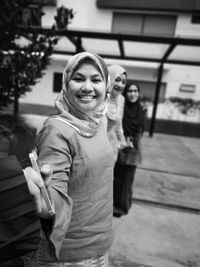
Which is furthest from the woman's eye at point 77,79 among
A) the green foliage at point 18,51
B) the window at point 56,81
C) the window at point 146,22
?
the window at point 56,81

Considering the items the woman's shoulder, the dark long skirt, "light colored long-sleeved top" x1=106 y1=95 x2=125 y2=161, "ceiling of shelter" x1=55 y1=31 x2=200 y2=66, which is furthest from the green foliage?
the woman's shoulder

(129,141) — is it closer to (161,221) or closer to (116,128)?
(116,128)

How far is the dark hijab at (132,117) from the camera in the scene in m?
2.81

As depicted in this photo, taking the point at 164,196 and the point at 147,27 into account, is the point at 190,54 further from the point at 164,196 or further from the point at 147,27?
the point at 147,27

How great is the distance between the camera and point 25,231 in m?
0.56

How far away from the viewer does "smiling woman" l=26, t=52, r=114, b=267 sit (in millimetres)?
882

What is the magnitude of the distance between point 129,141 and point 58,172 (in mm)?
2036

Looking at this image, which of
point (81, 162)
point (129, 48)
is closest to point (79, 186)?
point (81, 162)

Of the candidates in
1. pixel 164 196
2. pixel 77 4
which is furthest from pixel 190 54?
pixel 77 4

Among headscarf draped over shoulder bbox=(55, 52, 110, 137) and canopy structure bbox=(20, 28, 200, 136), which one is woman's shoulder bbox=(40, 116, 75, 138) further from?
canopy structure bbox=(20, 28, 200, 136)

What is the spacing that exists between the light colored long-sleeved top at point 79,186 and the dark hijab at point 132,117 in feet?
5.69

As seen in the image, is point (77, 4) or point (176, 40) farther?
point (77, 4)

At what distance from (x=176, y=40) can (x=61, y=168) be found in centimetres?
449

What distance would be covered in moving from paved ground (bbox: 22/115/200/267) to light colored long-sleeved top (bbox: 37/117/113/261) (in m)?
1.11
